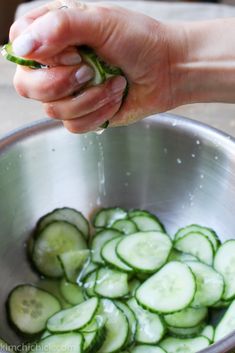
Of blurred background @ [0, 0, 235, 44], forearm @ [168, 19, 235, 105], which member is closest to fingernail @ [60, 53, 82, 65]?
forearm @ [168, 19, 235, 105]

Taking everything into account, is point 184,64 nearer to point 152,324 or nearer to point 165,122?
point 165,122

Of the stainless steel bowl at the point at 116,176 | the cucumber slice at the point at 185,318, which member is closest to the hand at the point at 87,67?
the stainless steel bowl at the point at 116,176

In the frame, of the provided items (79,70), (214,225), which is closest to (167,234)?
(214,225)

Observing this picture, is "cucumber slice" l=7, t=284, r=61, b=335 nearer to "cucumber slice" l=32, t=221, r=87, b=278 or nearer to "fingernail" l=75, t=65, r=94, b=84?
"cucumber slice" l=32, t=221, r=87, b=278

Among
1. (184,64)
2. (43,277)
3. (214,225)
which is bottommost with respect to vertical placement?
(43,277)

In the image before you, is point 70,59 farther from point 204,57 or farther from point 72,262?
point 72,262
